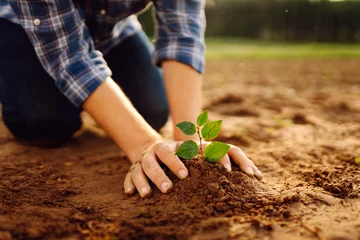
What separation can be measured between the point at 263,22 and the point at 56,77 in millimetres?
12549

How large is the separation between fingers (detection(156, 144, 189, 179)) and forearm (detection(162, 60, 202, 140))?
0.35 m

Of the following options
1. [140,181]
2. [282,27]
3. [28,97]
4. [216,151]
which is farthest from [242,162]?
[282,27]

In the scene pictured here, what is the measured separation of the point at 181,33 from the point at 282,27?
35.7 ft

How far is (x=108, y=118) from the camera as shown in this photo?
171 cm

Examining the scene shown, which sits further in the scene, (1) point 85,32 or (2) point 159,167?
(1) point 85,32

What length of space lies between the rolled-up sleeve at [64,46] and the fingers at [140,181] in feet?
1.43

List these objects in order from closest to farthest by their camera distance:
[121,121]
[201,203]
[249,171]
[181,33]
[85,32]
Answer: [201,203], [249,171], [121,121], [85,32], [181,33]

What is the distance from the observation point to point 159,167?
→ 1475 mm

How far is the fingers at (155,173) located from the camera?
1.43 m

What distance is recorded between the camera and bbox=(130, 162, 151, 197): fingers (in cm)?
145

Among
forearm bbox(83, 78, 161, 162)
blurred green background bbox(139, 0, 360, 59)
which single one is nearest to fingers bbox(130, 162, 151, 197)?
forearm bbox(83, 78, 161, 162)

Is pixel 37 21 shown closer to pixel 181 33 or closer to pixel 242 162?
pixel 181 33

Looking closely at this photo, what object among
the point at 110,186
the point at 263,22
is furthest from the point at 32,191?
the point at 263,22

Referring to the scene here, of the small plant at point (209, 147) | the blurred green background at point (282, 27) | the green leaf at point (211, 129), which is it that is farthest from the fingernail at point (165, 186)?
the blurred green background at point (282, 27)
